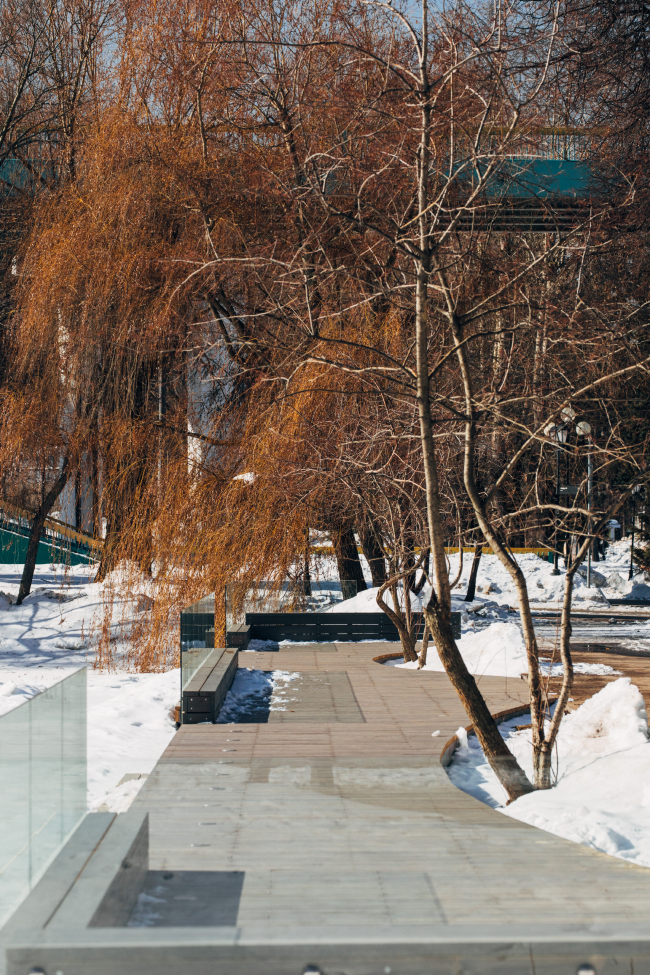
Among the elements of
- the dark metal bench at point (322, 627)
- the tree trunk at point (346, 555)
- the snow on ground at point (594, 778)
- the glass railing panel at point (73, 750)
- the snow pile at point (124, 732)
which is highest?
the tree trunk at point (346, 555)

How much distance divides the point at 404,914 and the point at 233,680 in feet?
19.6

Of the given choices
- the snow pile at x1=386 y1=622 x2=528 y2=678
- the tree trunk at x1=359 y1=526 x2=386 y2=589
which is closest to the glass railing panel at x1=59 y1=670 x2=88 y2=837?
the snow pile at x1=386 y1=622 x2=528 y2=678

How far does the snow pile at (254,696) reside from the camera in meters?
8.27

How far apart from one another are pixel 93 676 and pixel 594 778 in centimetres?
871

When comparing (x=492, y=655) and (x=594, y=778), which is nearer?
(x=594, y=778)

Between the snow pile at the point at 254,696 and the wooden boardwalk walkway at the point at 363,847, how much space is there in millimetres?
412

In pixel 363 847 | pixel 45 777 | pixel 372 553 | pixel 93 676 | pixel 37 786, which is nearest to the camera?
pixel 37 786

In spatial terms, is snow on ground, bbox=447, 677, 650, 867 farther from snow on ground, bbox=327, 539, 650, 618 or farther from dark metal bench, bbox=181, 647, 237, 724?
snow on ground, bbox=327, 539, 650, 618

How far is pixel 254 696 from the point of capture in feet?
29.9

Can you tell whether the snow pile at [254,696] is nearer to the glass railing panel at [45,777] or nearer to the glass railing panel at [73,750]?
the glass railing panel at [73,750]

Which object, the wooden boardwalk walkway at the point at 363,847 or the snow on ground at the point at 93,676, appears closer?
the wooden boardwalk walkway at the point at 363,847

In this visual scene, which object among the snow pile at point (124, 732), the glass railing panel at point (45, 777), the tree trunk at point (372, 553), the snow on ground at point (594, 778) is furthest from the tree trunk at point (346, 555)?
the glass railing panel at point (45, 777)

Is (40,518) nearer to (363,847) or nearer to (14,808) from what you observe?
(363,847)

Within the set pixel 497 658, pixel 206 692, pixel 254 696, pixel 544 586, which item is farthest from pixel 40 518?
pixel 544 586
